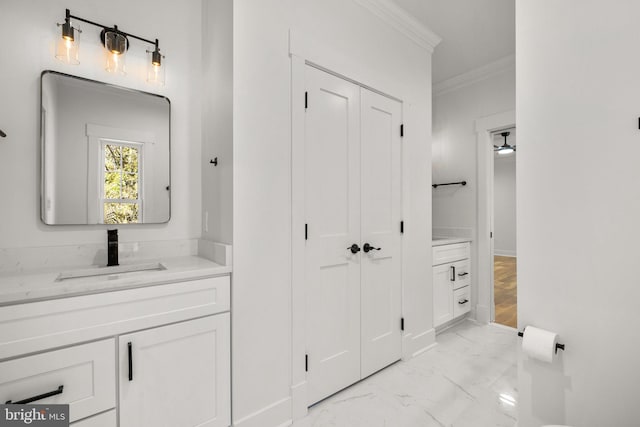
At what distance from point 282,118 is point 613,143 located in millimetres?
1508

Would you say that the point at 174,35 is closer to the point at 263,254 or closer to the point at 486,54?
the point at 263,254

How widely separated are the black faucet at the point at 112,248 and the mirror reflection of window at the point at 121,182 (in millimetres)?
123

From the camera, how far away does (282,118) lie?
1.69 metres

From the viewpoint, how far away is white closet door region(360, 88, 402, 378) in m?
2.15

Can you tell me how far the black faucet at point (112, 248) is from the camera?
1560mm

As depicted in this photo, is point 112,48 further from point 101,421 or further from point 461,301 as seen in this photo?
point 461,301

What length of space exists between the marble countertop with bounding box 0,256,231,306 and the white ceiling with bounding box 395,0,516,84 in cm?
248

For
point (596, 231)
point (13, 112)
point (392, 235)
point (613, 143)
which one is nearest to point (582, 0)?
point (613, 143)

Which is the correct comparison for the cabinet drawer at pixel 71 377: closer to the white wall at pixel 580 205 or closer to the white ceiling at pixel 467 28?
the white wall at pixel 580 205

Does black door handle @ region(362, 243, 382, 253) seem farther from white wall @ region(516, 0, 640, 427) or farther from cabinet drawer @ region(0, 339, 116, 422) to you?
cabinet drawer @ region(0, 339, 116, 422)

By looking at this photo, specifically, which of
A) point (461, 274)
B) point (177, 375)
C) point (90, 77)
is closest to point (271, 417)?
point (177, 375)

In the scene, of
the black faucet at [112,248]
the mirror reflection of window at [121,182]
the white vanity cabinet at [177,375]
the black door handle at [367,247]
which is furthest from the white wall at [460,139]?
the black faucet at [112,248]

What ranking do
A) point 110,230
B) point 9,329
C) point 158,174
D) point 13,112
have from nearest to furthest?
1. point 9,329
2. point 13,112
3. point 110,230
4. point 158,174

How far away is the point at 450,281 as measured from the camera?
299 centimetres
